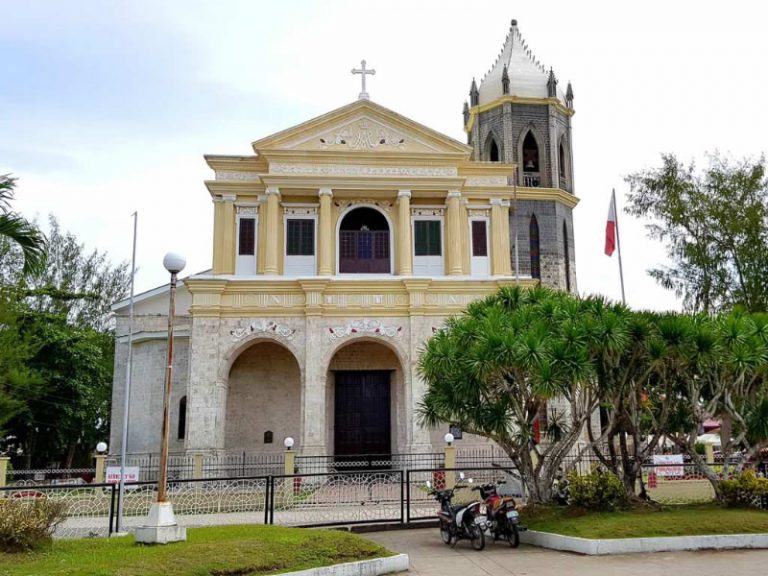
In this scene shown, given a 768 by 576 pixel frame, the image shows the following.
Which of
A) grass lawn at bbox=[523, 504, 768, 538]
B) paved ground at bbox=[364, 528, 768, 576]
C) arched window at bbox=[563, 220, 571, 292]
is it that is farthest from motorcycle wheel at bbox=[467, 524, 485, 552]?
arched window at bbox=[563, 220, 571, 292]

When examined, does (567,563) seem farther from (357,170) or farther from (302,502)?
(357,170)

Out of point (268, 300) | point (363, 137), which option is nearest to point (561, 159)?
point (363, 137)

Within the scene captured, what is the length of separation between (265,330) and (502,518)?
14162mm

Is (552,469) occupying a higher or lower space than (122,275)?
lower

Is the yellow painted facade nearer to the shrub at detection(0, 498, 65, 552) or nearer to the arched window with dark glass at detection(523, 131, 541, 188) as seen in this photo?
the arched window with dark glass at detection(523, 131, 541, 188)

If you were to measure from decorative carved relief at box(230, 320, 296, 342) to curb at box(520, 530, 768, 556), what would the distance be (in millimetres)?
14807

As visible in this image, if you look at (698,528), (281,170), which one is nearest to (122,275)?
(281,170)

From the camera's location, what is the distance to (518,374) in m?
14.3

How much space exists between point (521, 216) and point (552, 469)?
890 inches

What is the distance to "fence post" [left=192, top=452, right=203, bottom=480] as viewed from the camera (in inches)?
882

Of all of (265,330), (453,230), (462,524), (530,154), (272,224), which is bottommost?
(462,524)

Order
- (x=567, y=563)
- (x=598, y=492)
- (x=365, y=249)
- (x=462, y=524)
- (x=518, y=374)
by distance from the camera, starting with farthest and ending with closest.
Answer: (x=365, y=249), (x=518, y=374), (x=598, y=492), (x=462, y=524), (x=567, y=563)

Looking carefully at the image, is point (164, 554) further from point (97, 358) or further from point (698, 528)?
point (97, 358)

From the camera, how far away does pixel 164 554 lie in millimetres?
9156
